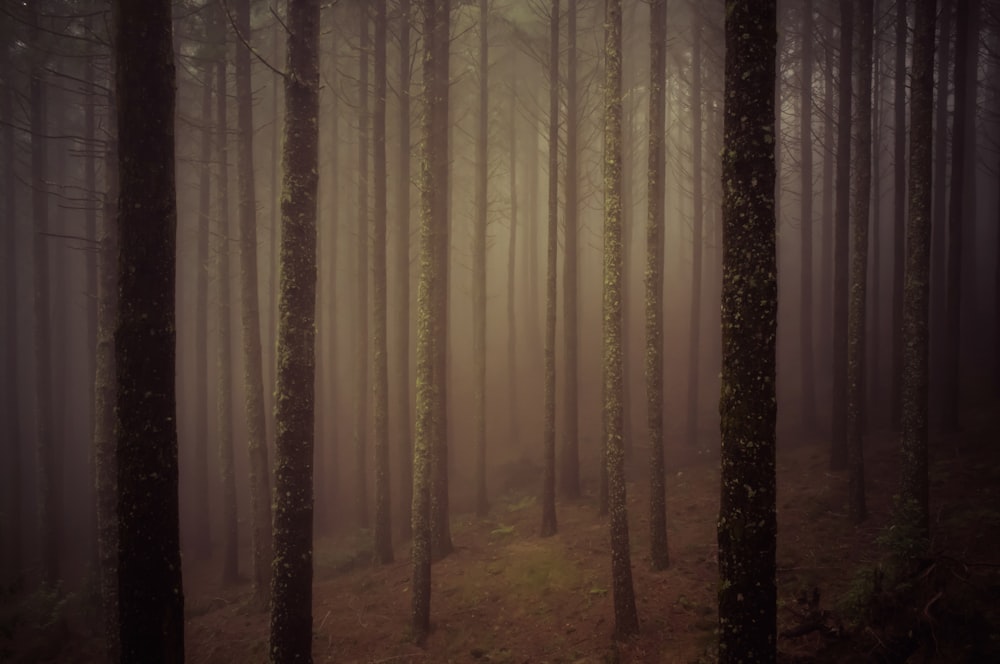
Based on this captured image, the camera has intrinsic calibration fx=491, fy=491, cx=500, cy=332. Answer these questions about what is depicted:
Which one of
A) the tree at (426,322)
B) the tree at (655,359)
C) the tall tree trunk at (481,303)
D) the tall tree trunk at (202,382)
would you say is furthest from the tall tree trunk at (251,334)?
the tree at (655,359)

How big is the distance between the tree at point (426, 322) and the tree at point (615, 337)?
3842 mm

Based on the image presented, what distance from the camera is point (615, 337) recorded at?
10.0 meters

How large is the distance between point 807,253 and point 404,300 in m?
17.4

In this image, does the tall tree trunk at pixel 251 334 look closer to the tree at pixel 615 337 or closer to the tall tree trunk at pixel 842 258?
the tree at pixel 615 337

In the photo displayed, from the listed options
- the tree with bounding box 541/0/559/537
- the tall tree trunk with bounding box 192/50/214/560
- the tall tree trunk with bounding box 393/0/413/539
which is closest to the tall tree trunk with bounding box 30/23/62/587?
the tall tree trunk with bounding box 192/50/214/560

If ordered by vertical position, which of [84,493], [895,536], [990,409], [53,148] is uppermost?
[53,148]

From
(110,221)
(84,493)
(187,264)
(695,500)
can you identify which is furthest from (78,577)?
(187,264)

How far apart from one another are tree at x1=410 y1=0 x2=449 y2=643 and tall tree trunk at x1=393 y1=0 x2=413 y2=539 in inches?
71.0

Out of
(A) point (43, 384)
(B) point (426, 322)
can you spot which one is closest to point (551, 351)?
(B) point (426, 322)

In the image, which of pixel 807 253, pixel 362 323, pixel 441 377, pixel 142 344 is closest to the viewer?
pixel 142 344

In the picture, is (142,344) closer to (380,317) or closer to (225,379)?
(380,317)

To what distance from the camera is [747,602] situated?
4535 mm

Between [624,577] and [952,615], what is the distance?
4536 millimetres

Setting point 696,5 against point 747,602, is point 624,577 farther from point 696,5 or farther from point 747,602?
point 696,5
